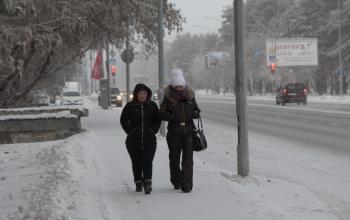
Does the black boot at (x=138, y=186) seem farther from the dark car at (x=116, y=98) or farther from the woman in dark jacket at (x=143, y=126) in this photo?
the dark car at (x=116, y=98)

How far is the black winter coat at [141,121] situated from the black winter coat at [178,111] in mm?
138

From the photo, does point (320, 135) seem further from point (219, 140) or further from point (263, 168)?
point (263, 168)

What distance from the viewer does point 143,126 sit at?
8852 millimetres

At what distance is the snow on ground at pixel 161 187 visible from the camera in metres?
7.67

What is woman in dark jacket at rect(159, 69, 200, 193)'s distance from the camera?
8.83 metres

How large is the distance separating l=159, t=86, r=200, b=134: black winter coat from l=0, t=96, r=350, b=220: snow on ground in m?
0.90

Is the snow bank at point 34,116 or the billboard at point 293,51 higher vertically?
the billboard at point 293,51

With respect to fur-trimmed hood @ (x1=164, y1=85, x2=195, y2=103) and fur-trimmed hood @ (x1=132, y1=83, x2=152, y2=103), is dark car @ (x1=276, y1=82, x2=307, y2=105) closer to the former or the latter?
fur-trimmed hood @ (x1=164, y1=85, x2=195, y2=103)

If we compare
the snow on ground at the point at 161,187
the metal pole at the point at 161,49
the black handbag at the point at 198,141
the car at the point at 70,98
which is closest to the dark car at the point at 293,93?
the car at the point at 70,98

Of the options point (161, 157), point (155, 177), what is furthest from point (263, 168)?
point (155, 177)

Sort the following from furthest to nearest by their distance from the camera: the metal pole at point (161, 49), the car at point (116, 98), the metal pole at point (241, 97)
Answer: the car at point (116, 98) → the metal pole at point (161, 49) → the metal pole at point (241, 97)

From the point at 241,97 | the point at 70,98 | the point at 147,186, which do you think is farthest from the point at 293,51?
the point at 147,186

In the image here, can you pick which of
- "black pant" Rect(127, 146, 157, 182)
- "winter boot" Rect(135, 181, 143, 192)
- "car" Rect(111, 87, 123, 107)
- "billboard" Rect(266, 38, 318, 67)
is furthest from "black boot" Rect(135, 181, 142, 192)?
"billboard" Rect(266, 38, 318, 67)

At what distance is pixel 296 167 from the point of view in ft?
44.5
